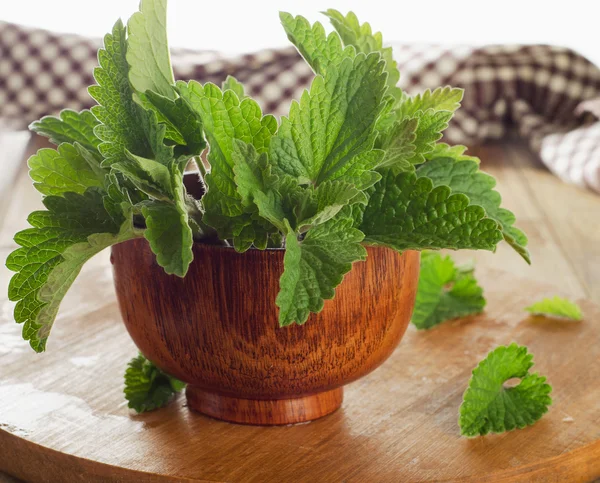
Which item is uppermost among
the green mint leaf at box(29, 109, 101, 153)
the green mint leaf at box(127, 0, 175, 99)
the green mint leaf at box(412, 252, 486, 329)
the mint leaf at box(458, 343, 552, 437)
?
the green mint leaf at box(127, 0, 175, 99)

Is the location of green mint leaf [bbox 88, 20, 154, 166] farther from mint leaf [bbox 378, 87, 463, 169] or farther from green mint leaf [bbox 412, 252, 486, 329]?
green mint leaf [bbox 412, 252, 486, 329]

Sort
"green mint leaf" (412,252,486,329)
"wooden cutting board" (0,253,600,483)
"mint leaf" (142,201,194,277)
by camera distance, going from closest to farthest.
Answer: "mint leaf" (142,201,194,277)
"wooden cutting board" (0,253,600,483)
"green mint leaf" (412,252,486,329)

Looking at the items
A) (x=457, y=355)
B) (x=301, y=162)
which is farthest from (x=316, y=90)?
(x=457, y=355)

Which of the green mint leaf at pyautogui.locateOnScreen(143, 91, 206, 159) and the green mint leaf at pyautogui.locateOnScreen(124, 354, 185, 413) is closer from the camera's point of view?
the green mint leaf at pyautogui.locateOnScreen(143, 91, 206, 159)

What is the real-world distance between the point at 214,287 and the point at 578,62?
4.75 ft

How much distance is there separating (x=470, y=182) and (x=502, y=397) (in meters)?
0.19

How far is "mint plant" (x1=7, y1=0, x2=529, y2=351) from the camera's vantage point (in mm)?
560

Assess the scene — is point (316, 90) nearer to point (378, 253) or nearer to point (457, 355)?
point (378, 253)

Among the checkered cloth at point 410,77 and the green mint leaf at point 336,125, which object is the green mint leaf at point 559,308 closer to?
the green mint leaf at point 336,125

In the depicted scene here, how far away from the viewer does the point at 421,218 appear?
0.62 meters

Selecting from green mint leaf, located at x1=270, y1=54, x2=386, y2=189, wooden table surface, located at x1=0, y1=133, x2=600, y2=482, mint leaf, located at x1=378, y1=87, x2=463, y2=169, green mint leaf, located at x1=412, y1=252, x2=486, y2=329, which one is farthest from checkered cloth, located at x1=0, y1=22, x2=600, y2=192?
green mint leaf, located at x1=270, y1=54, x2=386, y2=189

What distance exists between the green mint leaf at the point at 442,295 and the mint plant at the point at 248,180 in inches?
12.9

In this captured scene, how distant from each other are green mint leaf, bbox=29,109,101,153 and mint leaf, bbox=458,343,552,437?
1.17 feet

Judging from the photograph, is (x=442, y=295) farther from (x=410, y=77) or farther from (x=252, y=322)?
(x=410, y=77)
